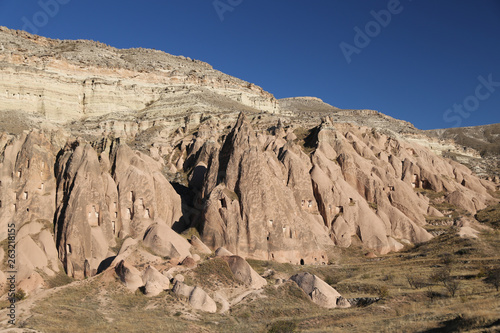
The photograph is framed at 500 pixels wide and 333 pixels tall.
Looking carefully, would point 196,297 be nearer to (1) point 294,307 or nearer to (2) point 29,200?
(1) point 294,307

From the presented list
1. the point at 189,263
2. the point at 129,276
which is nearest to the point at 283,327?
the point at 189,263

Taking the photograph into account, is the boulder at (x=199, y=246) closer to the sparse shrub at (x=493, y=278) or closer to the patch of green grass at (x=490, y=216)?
the sparse shrub at (x=493, y=278)

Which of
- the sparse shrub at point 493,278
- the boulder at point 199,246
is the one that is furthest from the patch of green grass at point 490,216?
the boulder at point 199,246

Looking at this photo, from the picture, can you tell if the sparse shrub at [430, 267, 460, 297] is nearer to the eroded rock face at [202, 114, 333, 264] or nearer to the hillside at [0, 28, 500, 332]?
the hillside at [0, 28, 500, 332]

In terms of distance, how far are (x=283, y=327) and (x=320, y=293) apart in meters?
7.95

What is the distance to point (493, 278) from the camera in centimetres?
3606

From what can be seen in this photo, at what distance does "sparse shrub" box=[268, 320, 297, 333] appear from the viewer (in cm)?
2767

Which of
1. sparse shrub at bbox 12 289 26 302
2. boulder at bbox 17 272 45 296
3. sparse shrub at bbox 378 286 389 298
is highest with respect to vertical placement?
boulder at bbox 17 272 45 296

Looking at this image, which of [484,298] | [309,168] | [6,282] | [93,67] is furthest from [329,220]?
[93,67]

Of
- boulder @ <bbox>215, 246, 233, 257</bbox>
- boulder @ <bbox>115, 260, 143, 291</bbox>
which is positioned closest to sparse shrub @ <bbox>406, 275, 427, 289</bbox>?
boulder @ <bbox>215, 246, 233, 257</bbox>

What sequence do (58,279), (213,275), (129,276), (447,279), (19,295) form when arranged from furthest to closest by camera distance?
(447,279), (58,279), (213,275), (129,276), (19,295)

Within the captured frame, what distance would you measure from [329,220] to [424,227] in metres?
14.8

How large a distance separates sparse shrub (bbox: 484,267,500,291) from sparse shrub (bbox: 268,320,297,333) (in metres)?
15.8

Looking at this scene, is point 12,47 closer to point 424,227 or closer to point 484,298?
point 424,227
